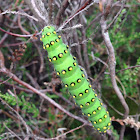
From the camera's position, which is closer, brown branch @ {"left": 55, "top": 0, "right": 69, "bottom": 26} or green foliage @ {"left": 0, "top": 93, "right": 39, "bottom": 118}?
brown branch @ {"left": 55, "top": 0, "right": 69, "bottom": 26}

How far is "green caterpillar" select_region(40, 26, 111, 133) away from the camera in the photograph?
3.62 ft

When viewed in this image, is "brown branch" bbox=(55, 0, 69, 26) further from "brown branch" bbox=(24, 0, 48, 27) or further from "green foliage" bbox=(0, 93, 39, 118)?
"green foliage" bbox=(0, 93, 39, 118)

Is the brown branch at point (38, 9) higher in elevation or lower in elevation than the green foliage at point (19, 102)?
higher

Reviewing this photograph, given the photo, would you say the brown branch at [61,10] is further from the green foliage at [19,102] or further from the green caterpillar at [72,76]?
the green foliage at [19,102]

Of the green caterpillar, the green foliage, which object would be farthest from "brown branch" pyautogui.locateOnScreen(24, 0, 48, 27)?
the green foliage

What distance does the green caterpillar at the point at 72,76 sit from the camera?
1.10 metres

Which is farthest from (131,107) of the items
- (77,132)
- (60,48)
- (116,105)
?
(60,48)

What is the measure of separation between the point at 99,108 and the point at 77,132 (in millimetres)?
838

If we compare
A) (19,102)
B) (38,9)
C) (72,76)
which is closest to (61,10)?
(38,9)

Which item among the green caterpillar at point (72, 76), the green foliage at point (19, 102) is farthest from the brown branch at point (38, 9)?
the green foliage at point (19, 102)

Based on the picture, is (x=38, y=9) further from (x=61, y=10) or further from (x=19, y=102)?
(x=19, y=102)

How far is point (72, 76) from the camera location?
1.19 m

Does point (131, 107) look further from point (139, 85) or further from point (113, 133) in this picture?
point (113, 133)

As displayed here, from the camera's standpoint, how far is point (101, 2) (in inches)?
34.8
